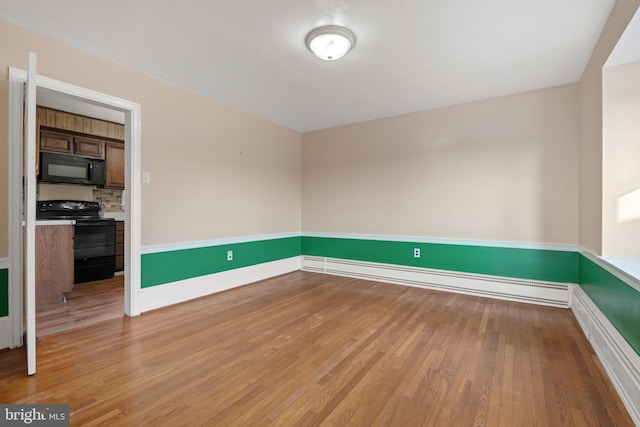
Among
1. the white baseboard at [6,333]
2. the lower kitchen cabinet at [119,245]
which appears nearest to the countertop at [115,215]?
the lower kitchen cabinet at [119,245]

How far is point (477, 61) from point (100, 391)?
383 centimetres

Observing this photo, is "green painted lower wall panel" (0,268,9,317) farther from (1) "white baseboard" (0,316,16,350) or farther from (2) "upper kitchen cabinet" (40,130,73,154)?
(2) "upper kitchen cabinet" (40,130,73,154)

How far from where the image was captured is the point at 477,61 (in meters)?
2.66

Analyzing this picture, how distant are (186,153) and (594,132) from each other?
403 cm

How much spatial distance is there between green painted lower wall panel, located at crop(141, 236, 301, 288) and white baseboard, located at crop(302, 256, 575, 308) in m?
0.86

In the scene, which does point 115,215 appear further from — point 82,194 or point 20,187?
point 20,187

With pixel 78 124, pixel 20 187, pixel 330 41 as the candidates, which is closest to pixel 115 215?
pixel 78 124

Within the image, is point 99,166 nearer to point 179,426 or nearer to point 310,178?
point 310,178

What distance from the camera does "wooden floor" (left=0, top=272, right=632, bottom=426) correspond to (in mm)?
1498

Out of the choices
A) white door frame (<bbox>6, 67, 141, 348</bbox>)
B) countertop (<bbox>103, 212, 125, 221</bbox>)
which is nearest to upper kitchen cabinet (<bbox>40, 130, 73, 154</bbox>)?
countertop (<bbox>103, 212, 125, 221</bbox>)

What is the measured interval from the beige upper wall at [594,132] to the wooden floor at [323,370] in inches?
37.3

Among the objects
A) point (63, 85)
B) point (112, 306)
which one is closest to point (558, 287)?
point (112, 306)

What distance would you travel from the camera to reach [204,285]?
353cm

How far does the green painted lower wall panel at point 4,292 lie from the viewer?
7.07 ft
